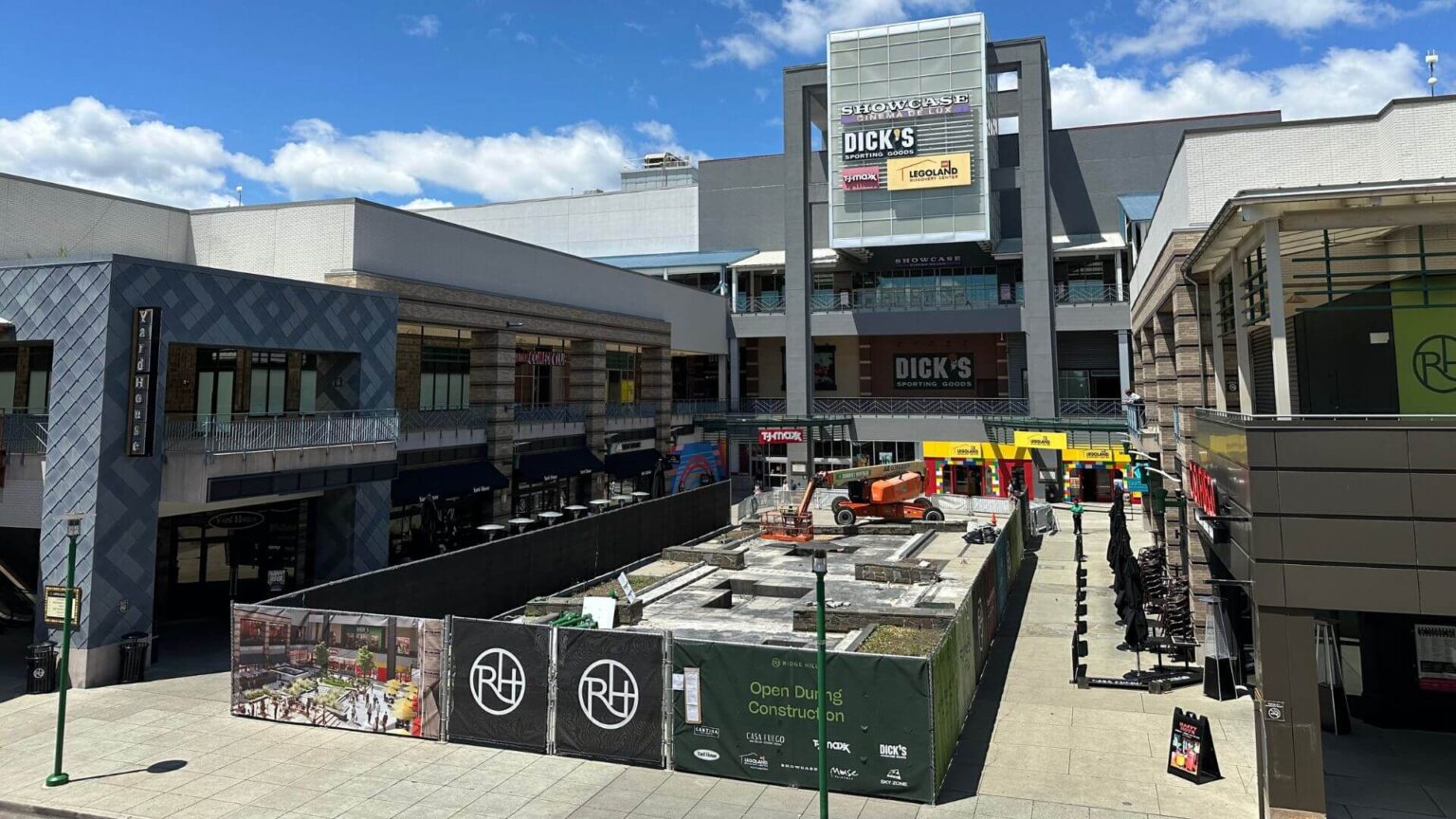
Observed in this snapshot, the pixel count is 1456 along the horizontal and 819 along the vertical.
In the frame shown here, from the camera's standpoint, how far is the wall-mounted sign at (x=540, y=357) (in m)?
35.7

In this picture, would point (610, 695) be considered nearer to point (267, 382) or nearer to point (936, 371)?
point (267, 382)

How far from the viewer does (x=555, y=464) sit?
3559 centimetres

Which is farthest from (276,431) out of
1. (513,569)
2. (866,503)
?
(866,503)

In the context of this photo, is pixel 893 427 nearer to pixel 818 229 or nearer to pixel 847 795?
pixel 818 229

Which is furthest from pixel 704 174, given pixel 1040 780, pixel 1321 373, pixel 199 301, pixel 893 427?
pixel 1040 780

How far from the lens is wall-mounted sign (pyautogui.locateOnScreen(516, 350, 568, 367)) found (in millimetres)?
35656

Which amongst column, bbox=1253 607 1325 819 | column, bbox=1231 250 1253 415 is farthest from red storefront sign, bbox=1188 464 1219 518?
column, bbox=1253 607 1325 819

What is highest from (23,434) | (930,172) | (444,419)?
(930,172)

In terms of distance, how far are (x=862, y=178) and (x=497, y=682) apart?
39903 mm

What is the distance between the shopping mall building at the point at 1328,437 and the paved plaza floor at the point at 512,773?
1835 mm

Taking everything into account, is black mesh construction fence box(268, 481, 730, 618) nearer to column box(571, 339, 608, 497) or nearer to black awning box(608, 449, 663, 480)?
black awning box(608, 449, 663, 480)

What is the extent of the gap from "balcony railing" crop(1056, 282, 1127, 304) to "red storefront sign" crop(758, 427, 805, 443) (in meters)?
16.9

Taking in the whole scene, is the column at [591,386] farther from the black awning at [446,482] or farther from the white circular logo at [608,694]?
the white circular logo at [608,694]

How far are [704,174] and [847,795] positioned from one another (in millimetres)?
52758
